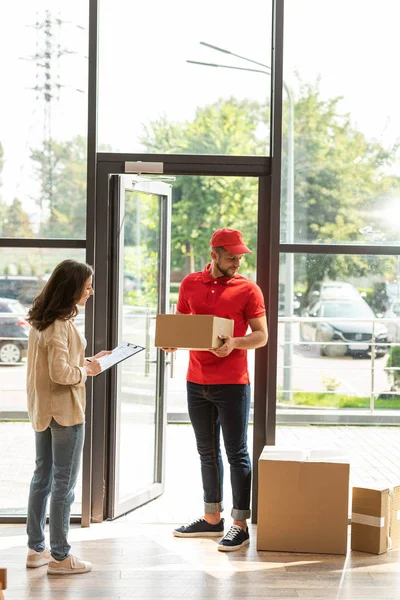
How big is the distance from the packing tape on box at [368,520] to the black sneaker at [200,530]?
68cm

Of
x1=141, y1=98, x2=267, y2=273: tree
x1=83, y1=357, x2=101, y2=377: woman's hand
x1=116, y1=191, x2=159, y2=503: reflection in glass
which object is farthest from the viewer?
x1=141, y1=98, x2=267, y2=273: tree

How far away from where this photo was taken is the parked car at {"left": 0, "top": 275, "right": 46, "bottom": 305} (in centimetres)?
430

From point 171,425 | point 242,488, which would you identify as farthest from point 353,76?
point 171,425

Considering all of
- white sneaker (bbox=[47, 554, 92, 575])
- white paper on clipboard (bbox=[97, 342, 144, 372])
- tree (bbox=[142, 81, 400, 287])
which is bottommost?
white sneaker (bbox=[47, 554, 92, 575])

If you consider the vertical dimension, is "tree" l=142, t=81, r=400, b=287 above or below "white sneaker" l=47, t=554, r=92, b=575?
above

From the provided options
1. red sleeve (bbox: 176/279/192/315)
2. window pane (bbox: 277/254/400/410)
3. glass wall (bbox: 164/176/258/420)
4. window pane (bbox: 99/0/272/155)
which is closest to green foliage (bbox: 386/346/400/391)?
window pane (bbox: 277/254/400/410)

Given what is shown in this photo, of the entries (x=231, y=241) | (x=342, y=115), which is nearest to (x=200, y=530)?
(x=231, y=241)

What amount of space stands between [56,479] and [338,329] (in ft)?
5.69

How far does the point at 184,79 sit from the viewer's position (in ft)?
14.3

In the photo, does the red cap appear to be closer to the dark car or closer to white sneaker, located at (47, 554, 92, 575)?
the dark car

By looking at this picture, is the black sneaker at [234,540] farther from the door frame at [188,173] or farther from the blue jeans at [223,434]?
the door frame at [188,173]

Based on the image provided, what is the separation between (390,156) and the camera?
170 inches

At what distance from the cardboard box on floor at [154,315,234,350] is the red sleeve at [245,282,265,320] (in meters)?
0.20

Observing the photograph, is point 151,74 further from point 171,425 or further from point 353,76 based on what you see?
point 171,425
